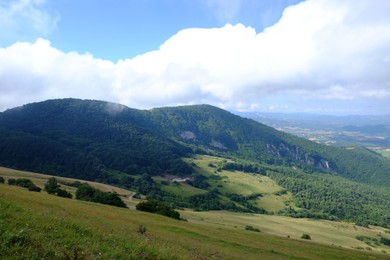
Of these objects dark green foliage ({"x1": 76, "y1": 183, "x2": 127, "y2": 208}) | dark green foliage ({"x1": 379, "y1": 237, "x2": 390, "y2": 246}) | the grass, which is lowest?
dark green foliage ({"x1": 379, "y1": 237, "x2": 390, "y2": 246})

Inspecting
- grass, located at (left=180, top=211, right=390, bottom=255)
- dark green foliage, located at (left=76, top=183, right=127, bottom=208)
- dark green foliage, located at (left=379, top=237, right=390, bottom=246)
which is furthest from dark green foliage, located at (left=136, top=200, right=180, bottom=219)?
dark green foliage, located at (left=379, top=237, right=390, bottom=246)

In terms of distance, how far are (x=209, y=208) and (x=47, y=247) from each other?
185 meters

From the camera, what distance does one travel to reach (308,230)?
14875 centimetres

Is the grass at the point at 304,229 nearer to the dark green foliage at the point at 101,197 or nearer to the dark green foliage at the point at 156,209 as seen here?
the dark green foliage at the point at 156,209

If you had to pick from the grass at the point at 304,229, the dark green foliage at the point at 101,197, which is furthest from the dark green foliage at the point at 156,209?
the grass at the point at 304,229

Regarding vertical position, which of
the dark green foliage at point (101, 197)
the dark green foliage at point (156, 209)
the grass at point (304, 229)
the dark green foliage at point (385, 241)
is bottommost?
the dark green foliage at point (385, 241)

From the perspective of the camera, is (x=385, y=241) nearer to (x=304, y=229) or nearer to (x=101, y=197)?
(x=304, y=229)

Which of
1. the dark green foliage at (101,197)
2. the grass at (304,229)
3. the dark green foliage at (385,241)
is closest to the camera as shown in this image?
the dark green foliage at (101,197)

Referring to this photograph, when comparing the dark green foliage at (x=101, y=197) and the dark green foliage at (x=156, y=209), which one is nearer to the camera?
the dark green foliage at (x=156, y=209)

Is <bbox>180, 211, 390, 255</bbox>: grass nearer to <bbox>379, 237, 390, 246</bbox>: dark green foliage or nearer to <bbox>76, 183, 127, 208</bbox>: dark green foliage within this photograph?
<bbox>379, 237, 390, 246</bbox>: dark green foliage

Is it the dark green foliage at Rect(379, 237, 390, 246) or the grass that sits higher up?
the grass

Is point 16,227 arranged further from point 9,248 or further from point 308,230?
point 308,230

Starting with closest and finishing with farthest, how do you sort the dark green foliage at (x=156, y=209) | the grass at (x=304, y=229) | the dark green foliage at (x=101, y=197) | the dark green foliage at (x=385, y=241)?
the dark green foliage at (x=156, y=209) < the dark green foliage at (x=101, y=197) < the grass at (x=304, y=229) < the dark green foliage at (x=385, y=241)

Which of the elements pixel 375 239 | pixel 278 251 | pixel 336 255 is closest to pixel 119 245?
pixel 278 251
